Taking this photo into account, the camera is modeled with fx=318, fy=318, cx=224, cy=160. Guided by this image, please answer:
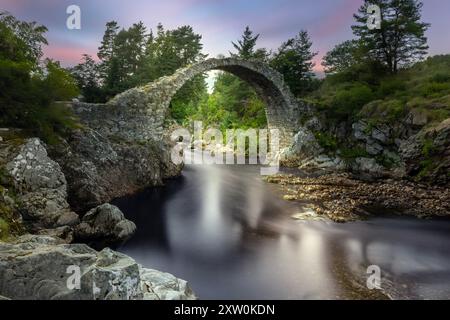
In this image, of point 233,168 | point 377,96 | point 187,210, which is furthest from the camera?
point 233,168

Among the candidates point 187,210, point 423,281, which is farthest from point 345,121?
point 423,281

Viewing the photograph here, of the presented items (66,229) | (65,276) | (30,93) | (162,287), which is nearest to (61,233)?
(66,229)

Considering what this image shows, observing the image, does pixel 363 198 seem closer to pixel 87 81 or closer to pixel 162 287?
pixel 162 287

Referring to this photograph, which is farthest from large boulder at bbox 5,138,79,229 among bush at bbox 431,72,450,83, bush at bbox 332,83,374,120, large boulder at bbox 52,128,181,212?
bush at bbox 431,72,450,83

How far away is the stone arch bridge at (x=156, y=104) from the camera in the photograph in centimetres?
1564

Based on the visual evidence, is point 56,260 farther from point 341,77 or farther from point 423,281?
point 341,77

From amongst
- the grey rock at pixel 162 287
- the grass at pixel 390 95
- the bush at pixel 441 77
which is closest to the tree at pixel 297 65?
the grass at pixel 390 95

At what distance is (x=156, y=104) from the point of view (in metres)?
18.2

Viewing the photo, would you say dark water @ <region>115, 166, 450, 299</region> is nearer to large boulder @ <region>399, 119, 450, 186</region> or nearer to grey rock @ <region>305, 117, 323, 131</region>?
large boulder @ <region>399, 119, 450, 186</region>

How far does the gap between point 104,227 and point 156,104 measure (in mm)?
10525

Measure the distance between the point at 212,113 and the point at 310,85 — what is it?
19.6 metres

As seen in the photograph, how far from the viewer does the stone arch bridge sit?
1564cm

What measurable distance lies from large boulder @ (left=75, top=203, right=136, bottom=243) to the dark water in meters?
0.42
